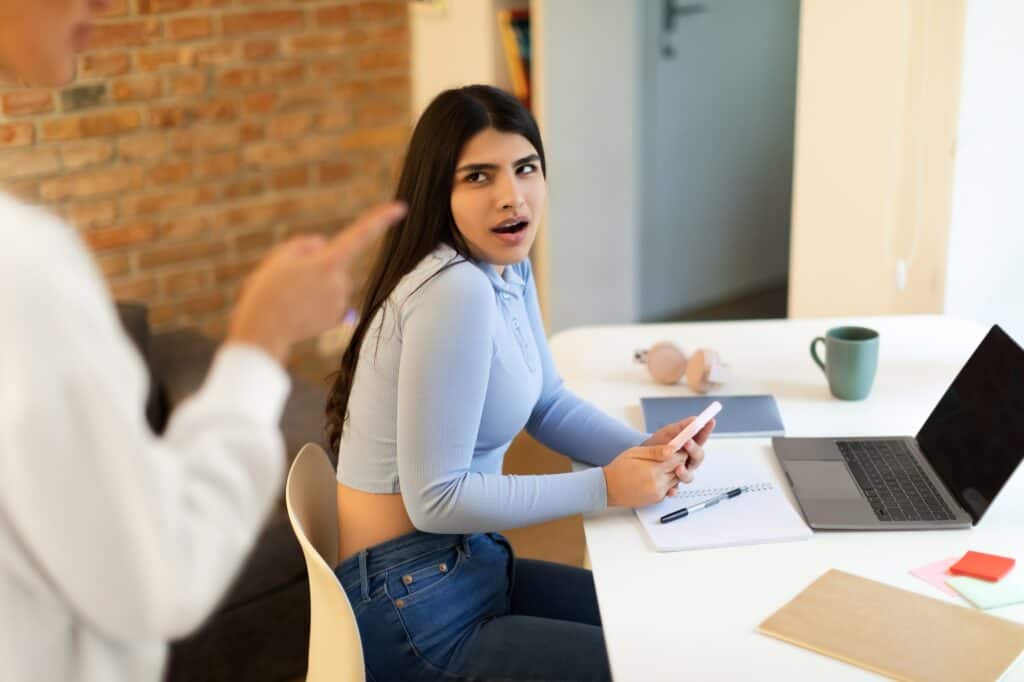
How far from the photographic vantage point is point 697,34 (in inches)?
165

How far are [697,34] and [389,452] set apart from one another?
308cm

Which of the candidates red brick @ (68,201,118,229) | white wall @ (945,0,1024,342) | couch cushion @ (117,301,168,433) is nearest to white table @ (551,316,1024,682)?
white wall @ (945,0,1024,342)

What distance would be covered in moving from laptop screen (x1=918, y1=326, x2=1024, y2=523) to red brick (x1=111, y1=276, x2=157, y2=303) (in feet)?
7.84

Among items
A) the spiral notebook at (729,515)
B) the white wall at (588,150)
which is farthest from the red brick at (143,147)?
the spiral notebook at (729,515)

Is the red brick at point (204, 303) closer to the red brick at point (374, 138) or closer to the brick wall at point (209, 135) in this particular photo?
the brick wall at point (209, 135)

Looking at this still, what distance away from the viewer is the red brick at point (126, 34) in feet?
10.3

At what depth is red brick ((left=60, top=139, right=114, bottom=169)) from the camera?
3.13 metres

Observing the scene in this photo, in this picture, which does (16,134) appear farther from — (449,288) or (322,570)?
(322,570)

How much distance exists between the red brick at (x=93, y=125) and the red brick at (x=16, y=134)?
0.11ft

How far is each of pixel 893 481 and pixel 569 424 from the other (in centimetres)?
46

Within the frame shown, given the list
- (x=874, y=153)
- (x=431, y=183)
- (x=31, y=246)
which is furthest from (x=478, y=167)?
(x=874, y=153)

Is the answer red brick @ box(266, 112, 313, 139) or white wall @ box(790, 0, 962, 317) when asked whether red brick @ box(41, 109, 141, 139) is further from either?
white wall @ box(790, 0, 962, 317)

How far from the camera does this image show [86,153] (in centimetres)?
317

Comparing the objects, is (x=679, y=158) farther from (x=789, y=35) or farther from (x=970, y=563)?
(x=970, y=563)
